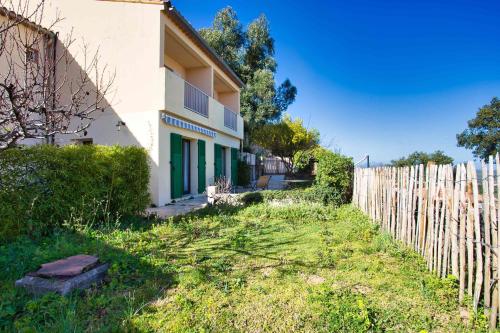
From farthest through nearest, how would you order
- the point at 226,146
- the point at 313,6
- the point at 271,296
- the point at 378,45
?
the point at 226,146, the point at 378,45, the point at 313,6, the point at 271,296

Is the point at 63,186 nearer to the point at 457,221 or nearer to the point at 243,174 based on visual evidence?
the point at 457,221

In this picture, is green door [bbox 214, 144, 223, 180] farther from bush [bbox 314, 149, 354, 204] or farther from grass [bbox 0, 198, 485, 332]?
grass [bbox 0, 198, 485, 332]

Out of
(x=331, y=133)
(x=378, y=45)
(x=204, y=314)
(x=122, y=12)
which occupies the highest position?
(x=378, y=45)

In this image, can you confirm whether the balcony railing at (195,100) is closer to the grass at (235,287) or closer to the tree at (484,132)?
the grass at (235,287)

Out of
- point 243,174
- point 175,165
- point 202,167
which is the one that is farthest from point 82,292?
point 243,174

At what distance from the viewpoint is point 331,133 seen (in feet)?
82.4

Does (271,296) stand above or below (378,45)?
below

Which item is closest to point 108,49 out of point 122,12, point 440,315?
point 122,12

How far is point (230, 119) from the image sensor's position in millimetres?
17078

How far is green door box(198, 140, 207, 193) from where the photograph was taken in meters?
13.1

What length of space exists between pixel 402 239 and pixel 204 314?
393 centimetres

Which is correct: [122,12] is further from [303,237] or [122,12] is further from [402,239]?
[402,239]

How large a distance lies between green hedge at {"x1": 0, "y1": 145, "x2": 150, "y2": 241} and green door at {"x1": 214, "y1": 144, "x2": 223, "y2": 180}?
7.13 metres

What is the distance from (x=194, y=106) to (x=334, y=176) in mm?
6120
